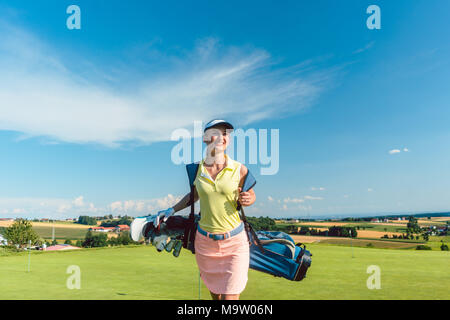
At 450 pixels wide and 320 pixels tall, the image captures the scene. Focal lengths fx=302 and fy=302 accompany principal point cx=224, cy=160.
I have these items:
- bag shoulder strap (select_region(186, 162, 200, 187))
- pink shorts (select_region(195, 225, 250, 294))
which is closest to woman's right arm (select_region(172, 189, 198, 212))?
bag shoulder strap (select_region(186, 162, 200, 187))

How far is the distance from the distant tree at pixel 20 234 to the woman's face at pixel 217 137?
99.2 ft

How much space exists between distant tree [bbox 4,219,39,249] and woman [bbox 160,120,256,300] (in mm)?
30100

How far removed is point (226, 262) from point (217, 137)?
1.08m

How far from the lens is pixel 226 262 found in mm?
2539

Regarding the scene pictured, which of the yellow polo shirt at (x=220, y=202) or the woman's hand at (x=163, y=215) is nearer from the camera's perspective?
the yellow polo shirt at (x=220, y=202)

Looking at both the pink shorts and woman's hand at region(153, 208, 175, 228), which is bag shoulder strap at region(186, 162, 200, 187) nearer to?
woman's hand at region(153, 208, 175, 228)

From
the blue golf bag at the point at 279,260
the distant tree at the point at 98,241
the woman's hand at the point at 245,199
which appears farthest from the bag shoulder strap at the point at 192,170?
the distant tree at the point at 98,241

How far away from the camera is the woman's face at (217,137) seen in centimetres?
270

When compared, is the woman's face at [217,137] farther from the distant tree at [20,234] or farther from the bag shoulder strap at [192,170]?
the distant tree at [20,234]

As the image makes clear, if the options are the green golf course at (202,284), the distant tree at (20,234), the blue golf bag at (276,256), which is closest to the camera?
the blue golf bag at (276,256)

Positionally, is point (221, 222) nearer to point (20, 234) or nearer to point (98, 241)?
point (98, 241)
